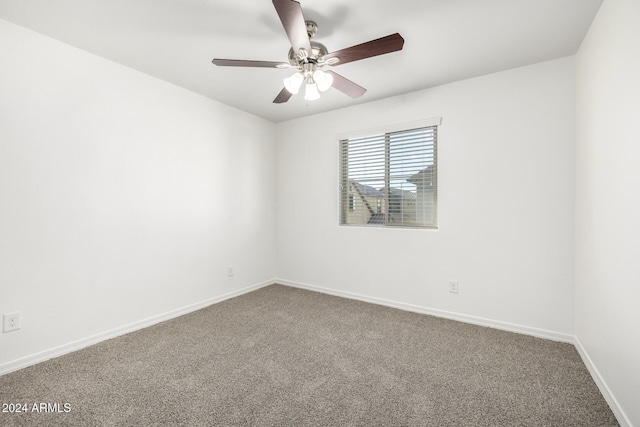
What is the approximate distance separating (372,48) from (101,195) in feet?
7.83

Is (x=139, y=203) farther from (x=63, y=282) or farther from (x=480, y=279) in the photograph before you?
(x=480, y=279)

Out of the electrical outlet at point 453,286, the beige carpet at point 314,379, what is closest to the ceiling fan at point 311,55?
the beige carpet at point 314,379

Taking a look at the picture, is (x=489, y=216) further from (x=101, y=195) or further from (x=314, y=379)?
(x=101, y=195)

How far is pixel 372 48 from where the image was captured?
5.55ft

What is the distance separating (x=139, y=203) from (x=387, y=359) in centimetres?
252

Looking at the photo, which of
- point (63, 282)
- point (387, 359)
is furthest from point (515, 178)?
point (63, 282)

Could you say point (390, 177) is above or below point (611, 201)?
above

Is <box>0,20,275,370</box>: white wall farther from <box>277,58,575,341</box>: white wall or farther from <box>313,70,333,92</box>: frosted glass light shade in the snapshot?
<box>313,70,333,92</box>: frosted glass light shade

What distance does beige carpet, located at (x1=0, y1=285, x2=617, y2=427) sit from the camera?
4.96 ft

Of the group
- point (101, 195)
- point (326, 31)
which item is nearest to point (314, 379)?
point (101, 195)

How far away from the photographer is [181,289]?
3.02 meters

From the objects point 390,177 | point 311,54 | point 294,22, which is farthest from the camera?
point 390,177

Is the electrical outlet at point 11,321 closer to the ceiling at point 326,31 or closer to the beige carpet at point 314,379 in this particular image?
the beige carpet at point 314,379

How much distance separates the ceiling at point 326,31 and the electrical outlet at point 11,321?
1.97 meters
